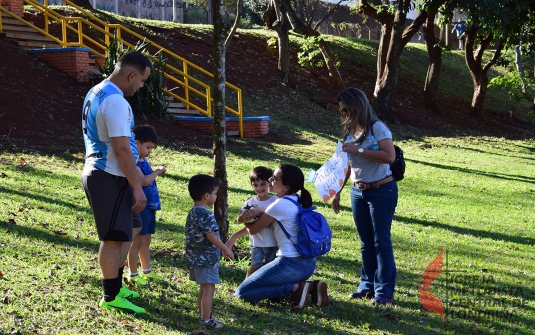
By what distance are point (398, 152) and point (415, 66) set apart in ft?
105

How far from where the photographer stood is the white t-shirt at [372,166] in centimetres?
587

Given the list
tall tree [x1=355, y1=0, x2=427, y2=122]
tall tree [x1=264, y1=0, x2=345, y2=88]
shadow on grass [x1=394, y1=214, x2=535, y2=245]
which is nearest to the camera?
shadow on grass [x1=394, y1=214, x2=535, y2=245]

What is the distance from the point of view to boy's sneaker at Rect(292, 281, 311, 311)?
5754 mm

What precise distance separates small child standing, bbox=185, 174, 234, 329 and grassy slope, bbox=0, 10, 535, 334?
25cm

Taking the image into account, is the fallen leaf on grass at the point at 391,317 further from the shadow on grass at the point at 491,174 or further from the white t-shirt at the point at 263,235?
the shadow on grass at the point at 491,174

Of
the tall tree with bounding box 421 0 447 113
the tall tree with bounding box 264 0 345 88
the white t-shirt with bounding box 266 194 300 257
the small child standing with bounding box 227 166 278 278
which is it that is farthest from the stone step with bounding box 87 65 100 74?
the tall tree with bounding box 421 0 447 113

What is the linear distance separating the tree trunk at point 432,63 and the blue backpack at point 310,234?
2351cm

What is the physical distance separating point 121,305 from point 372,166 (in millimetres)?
2307

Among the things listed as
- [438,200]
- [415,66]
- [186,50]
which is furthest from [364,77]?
[438,200]

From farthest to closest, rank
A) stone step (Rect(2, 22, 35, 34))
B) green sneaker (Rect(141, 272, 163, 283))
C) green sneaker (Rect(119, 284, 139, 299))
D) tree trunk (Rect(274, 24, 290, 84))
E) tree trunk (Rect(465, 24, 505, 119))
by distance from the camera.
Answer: tree trunk (Rect(465, 24, 505, 119)), tree trunk (Rect(274, 24, 290, 84)), stone step (Rect(2, 22, 35, 34)), green sneaker (Rect(141, 272, 163, 283)), green sneaker (Rect(119, 284, 139, 299))

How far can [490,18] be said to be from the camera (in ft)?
68.0

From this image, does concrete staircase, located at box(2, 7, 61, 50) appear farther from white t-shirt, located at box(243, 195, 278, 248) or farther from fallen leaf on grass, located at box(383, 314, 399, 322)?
fallen leaf on grass, located at box(383, 314, 399, 322)

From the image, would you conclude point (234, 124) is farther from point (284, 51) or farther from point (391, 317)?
point (391, 317)

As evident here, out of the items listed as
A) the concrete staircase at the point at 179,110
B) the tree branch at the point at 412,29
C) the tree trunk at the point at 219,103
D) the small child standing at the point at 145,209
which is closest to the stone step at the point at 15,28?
the concrete staircase at the point at 179,110
